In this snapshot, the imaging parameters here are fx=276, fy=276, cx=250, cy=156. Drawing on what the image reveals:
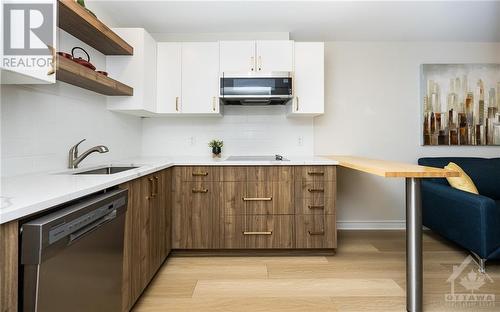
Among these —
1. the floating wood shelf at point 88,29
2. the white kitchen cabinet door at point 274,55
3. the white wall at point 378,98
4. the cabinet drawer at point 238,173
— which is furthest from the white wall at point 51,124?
the white wall at point 378,98

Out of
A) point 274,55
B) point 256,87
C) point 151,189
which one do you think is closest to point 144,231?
point 151,189

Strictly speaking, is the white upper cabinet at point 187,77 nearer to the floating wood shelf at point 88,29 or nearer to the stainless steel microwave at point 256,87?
the stainless steel microwave at point 256,87

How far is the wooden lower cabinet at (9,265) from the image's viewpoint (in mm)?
780

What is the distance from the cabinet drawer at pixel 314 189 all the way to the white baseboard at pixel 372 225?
1.07 m

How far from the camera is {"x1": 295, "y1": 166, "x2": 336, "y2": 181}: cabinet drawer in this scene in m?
2.52

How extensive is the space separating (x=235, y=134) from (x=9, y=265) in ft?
8.49

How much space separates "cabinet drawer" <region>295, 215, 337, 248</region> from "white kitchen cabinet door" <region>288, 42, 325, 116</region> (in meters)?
1.10

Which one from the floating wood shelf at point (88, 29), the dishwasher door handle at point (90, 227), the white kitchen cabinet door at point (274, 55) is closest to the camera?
the dishwasher door handle at point (90, 227)

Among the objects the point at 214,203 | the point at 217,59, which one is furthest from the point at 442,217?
the point at 217,59

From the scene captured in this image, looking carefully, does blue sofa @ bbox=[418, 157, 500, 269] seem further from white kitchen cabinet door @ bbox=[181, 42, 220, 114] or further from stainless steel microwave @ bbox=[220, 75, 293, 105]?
white kitchen cabinet door @ bbox=[181, 42, 220, 114]

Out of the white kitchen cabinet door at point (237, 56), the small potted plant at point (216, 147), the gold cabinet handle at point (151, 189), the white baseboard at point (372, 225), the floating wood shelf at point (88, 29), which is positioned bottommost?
the white baseboard at point (372, 225)

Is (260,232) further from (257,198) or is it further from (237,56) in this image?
(237,56)

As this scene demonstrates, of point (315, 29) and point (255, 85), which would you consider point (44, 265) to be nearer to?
point (255, 85)

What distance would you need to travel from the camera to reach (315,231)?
8.29 ft
